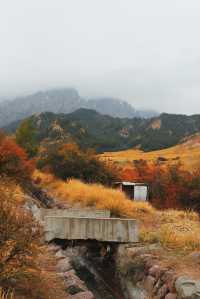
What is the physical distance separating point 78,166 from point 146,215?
44.6 ft

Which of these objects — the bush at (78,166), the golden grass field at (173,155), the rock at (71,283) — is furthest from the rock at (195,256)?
the golden grass field at (173,155)

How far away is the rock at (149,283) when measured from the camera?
977cm

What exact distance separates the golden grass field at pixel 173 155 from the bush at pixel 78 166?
39681mm

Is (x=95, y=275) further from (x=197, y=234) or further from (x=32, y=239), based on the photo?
(x=32, y=239)

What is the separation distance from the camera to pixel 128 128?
158m

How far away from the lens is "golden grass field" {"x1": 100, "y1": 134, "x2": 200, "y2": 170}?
78.0 metres

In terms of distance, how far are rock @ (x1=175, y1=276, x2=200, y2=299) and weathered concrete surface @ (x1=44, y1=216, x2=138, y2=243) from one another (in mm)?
4330

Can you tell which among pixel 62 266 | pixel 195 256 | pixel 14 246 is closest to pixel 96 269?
pixel 62 266

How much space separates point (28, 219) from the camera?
25.6ft

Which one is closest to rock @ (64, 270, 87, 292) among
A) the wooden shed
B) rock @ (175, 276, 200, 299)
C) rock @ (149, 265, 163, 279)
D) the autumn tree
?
rock @ (149, 265, 163, 279)

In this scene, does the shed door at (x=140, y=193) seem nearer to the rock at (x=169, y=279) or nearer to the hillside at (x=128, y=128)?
the rock at (x=169, y=279)

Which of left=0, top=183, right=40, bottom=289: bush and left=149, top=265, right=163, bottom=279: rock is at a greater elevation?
left=0, top=183, right=40, bottom=289: bush

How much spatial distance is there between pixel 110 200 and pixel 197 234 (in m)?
6.18

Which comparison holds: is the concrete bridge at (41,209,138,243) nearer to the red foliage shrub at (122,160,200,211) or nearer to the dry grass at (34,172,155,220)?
the dry grass at (34,172,155,220)
